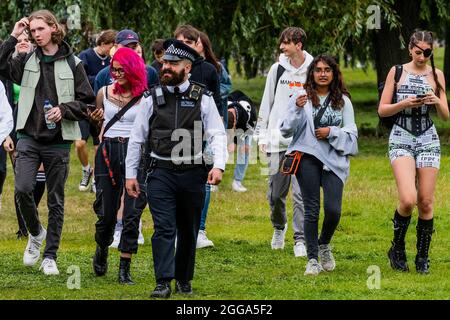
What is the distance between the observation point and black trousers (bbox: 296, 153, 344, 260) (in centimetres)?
1023

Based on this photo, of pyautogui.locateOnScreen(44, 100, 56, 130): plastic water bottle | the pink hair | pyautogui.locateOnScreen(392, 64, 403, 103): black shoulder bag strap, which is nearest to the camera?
the pink hair

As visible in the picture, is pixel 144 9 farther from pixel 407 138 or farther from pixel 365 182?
pixel 407 138

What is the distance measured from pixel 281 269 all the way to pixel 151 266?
3.92ft

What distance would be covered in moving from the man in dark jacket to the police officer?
129 cm

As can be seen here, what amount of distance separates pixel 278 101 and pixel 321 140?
1.58 metres

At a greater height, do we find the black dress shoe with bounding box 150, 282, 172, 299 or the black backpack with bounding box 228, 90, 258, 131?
the black backpack with bounding box 228, 90, 258, 131

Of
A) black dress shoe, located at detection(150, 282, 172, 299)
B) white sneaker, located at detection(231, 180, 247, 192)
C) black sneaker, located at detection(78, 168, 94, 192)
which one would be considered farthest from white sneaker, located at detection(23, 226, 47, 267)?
white sneaker, located at detection(231, 180, 247, 192)

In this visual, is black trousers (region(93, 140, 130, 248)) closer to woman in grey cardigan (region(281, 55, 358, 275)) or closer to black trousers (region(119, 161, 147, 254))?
black trousers (region(119, 161, 147, 254))

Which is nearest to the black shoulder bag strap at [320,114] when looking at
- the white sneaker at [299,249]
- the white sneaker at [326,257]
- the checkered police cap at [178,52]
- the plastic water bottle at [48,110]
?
the white sneaker at [326,257]

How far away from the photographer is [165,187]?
905 cm

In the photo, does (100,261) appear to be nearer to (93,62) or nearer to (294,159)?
(294,159)

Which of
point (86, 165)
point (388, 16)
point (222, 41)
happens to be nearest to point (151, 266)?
point (86, 165)

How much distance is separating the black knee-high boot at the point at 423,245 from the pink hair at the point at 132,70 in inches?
109

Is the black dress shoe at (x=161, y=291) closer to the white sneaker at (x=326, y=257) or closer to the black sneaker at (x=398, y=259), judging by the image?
the white sneaker at (x=326, y=257)
